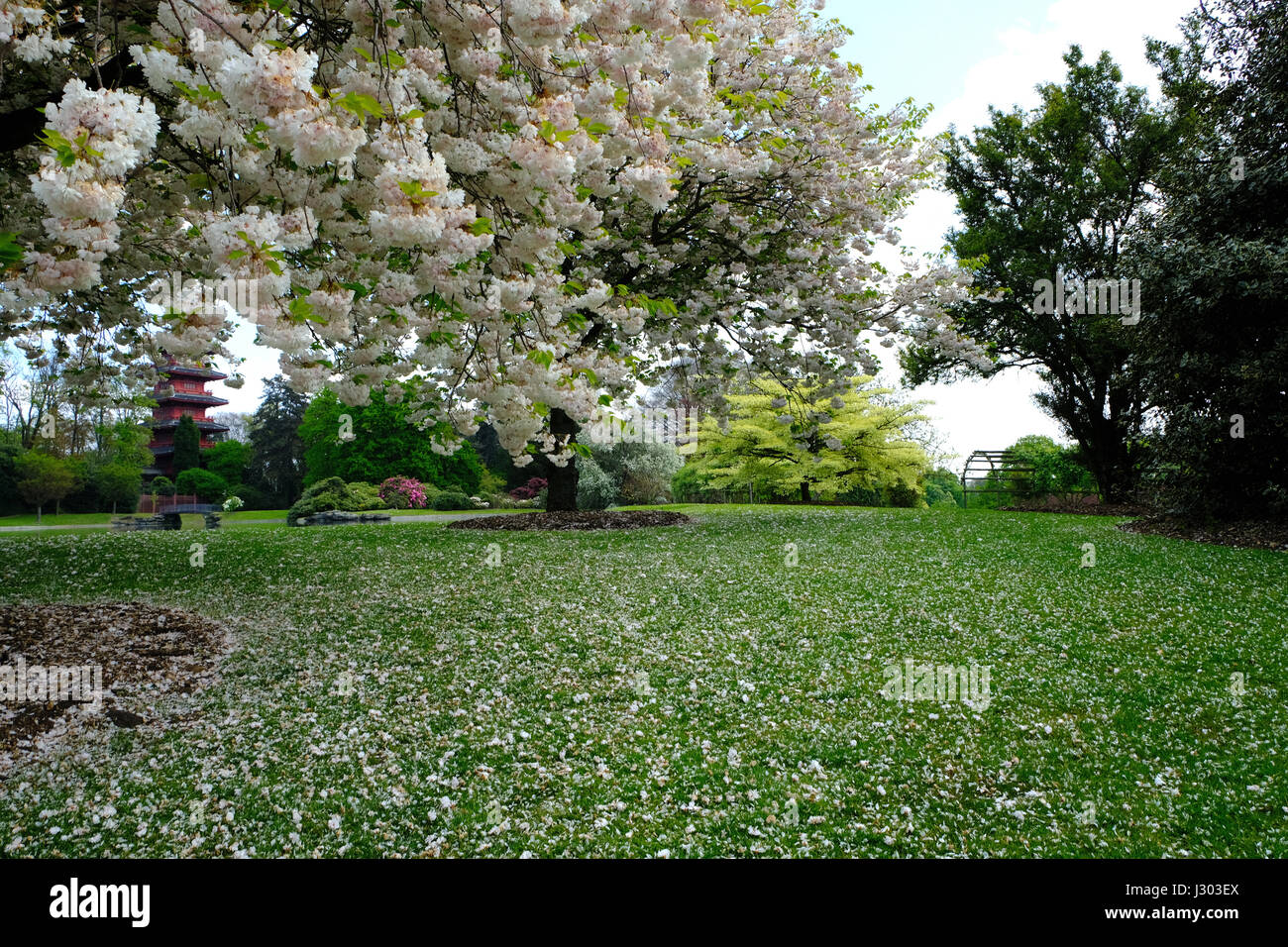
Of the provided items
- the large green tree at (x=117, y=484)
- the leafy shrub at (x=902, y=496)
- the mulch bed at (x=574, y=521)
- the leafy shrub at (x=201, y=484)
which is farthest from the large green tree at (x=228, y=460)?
the leafy shrub at (x=902, y=496)

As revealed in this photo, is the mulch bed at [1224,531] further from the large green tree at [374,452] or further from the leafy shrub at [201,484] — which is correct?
the leafy shrub at [201,484]

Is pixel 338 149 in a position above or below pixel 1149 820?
above

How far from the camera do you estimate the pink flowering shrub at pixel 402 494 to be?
32.8 m

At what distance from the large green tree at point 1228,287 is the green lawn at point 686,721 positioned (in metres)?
4.49

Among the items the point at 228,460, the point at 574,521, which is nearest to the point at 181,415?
the point at 228,460

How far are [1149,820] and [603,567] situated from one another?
25.2ft

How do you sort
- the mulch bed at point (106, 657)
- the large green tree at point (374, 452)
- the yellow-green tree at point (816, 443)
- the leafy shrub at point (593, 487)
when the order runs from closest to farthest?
the mulch bed at point (106, 657) < the yellow-green tree at point (816, 443) < the leafy shrub at point (593, 487) < the large green tree at point (374, 452)

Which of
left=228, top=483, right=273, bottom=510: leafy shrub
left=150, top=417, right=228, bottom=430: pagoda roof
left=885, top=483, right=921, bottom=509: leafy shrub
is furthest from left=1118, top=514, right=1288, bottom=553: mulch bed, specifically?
left=150, top=417, right=228, bottom=430: pagoda roof

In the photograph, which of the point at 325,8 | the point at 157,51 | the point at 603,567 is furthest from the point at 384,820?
the point at 603,567

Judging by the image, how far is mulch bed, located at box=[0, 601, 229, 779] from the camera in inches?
218

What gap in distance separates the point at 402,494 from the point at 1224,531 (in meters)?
29.5

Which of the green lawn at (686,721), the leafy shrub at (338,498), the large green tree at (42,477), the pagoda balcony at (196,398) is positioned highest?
the pagoda balcony at (196,398)

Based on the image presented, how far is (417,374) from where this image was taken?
28.3 ft
